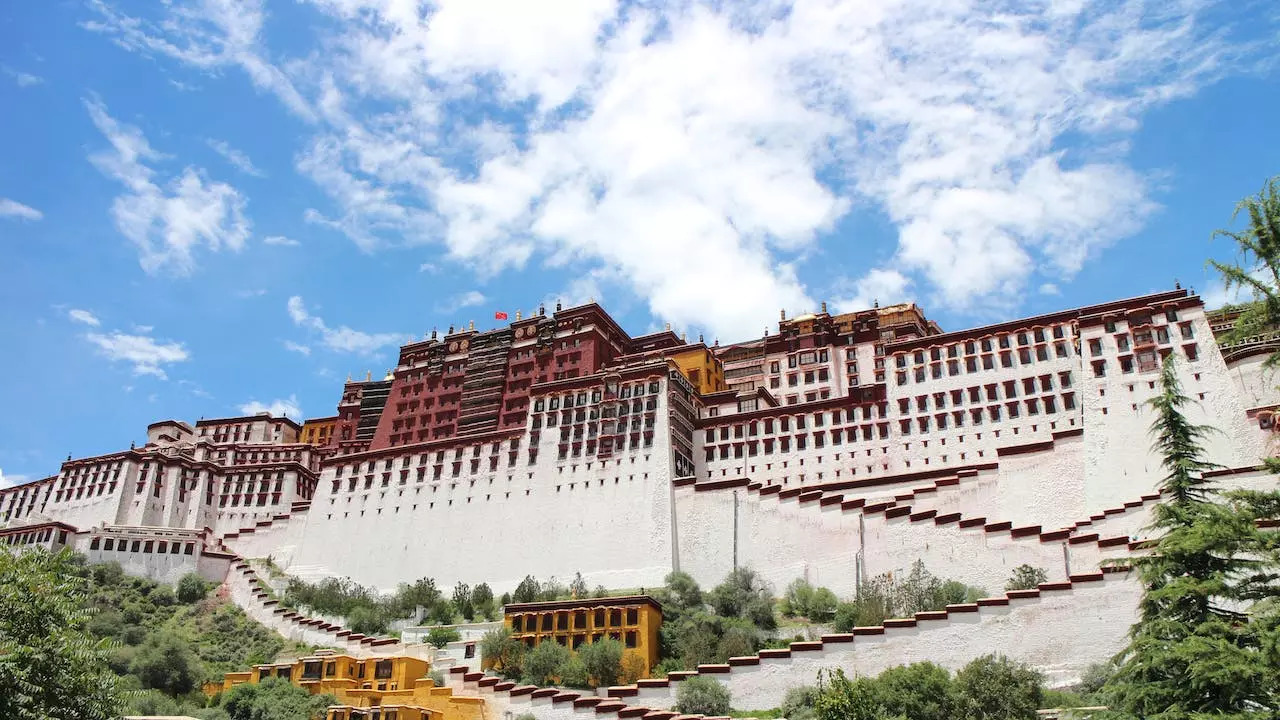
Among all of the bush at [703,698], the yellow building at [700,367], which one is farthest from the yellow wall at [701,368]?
the bush at [703,698]

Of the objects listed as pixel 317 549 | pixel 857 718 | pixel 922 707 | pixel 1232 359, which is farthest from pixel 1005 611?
pixel 317 549

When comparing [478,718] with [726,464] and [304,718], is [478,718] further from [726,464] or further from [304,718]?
[726,464]

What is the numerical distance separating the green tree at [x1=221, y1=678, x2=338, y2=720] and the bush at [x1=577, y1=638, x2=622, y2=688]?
30.7 ft

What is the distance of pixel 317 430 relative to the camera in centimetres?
9375

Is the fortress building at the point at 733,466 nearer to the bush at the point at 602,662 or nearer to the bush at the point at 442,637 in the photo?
the bush at the point at 602,662

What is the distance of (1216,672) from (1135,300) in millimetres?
41861

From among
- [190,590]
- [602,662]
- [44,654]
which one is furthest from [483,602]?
[44,654]

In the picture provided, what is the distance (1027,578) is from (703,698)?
13.2 metres

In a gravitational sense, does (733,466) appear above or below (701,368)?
below

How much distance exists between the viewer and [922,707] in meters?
30.3

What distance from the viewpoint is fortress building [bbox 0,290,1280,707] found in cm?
4512

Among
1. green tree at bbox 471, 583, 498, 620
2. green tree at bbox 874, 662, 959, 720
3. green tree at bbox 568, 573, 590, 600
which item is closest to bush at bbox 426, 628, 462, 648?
green tree at bbox 471, 583, 498, 620

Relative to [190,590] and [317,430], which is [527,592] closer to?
[190,590]

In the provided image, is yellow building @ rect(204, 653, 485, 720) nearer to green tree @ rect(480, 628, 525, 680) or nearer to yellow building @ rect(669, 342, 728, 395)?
green tree @ rect(480, 628, 525, 680)
